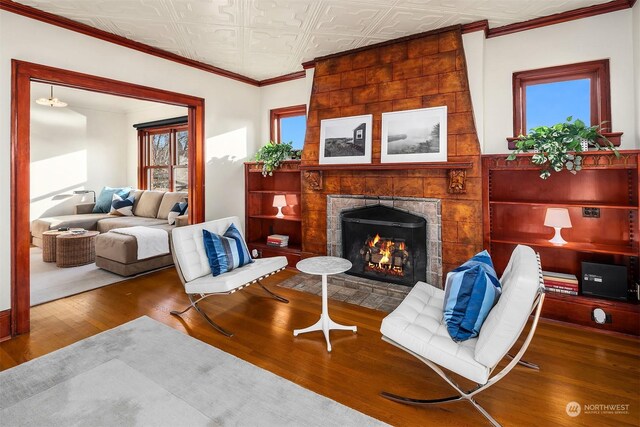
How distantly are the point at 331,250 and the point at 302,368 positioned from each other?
204 cm

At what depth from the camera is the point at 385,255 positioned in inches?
152

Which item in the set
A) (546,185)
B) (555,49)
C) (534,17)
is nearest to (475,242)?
(546,185)

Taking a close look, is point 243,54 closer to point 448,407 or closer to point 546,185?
point 546,185

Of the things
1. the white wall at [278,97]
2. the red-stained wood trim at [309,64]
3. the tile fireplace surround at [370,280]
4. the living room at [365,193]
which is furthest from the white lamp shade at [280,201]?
the red-stained wood trim at [309,64]

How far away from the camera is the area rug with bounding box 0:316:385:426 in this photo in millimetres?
1821

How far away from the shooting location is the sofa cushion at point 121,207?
658 cm

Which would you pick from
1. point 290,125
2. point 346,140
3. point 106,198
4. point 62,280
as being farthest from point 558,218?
point 106,198

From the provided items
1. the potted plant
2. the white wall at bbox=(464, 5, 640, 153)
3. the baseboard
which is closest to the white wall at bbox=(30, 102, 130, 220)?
the baseboard

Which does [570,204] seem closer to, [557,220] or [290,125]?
[557,220]

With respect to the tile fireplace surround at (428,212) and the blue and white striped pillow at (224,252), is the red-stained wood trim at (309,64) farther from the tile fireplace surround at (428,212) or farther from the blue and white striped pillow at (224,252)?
the blue and white striped pillow at (224,252)

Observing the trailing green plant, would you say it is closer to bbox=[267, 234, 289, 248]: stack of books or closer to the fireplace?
the fireplace

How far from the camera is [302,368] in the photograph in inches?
91.0

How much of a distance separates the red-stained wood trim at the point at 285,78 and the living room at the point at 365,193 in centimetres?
34

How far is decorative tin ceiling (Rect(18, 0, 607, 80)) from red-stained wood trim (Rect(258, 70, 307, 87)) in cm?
82
